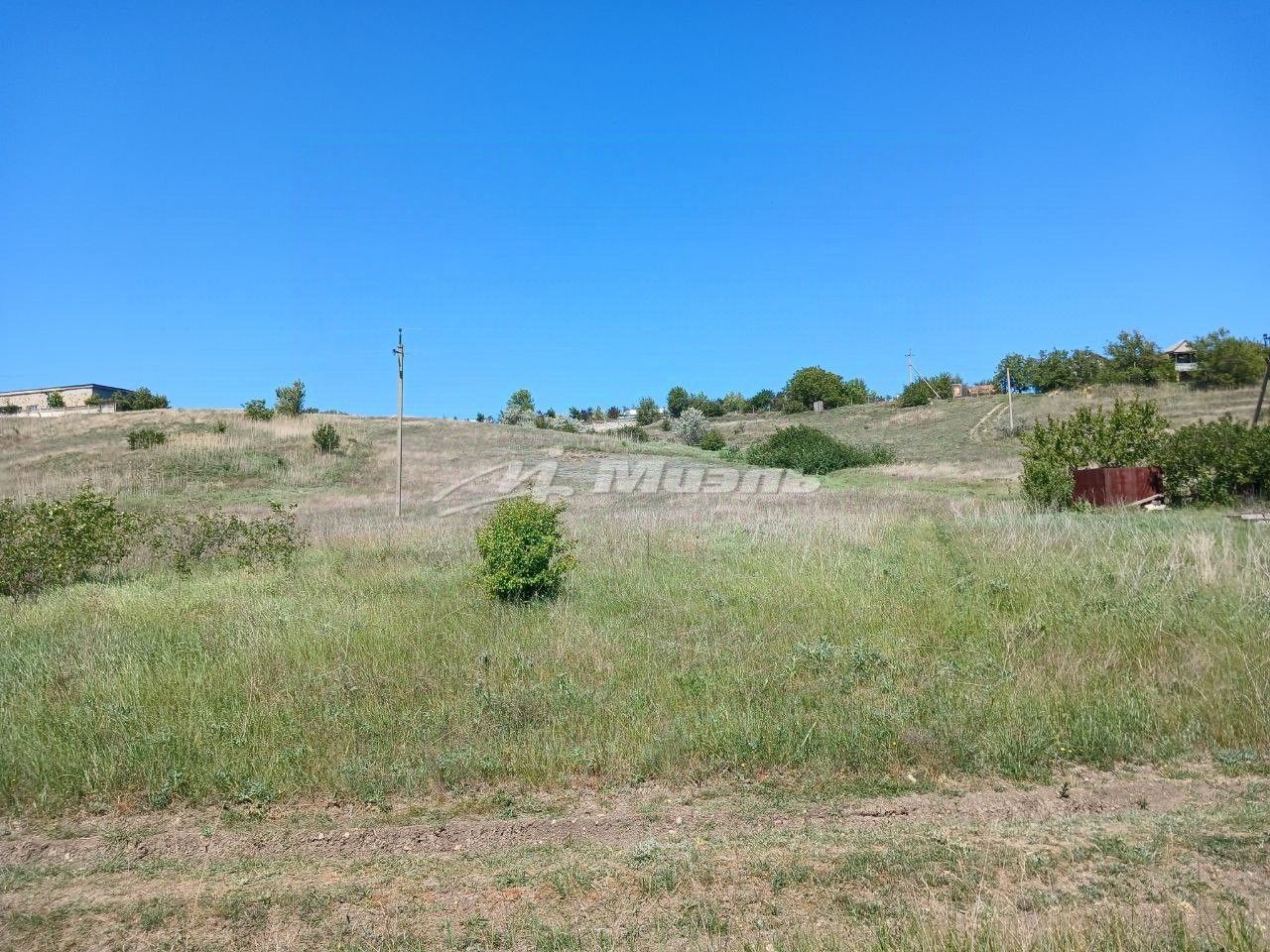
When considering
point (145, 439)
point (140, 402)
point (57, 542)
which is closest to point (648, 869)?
point (57, 542)

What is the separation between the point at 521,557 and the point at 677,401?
9225 cm

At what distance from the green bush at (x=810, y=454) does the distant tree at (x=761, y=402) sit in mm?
54252

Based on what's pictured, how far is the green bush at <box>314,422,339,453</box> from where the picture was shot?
139 feet

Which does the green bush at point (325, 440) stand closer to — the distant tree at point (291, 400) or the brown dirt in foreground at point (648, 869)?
the distant tree at point (291, 400)

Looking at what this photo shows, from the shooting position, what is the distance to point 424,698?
22.1ft

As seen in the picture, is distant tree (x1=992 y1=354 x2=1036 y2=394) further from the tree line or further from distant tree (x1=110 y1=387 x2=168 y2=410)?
distant tree (x1=110 y1=387 x2=168 y2=410)

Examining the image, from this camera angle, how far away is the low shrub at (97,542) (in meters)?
11.6

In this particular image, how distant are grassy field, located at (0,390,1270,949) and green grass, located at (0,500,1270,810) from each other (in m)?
0.04

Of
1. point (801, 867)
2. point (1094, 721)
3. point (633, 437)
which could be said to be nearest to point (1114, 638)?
point (1094, 721)

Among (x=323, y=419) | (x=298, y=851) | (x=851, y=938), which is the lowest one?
(x=298, y=851)

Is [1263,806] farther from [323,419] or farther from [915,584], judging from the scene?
[323,419]

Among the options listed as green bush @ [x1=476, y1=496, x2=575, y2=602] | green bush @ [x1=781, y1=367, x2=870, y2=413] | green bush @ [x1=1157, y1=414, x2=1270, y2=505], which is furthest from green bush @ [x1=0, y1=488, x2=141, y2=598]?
green bush @ [x1=781, y1=367, x2=870, y2=413]

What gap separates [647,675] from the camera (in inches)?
284

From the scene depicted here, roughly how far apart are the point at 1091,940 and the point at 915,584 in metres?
7.28
